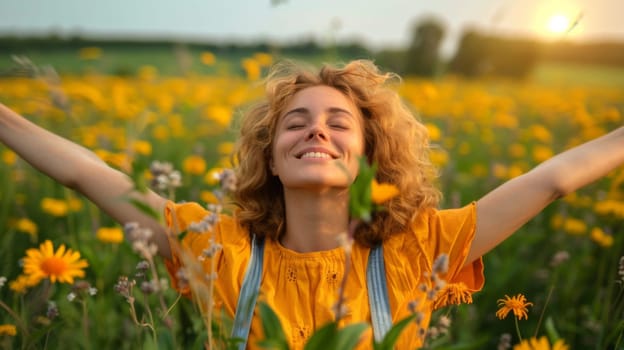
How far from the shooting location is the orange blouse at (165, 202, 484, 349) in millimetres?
1466

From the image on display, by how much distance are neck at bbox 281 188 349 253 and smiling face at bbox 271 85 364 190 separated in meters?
0.06

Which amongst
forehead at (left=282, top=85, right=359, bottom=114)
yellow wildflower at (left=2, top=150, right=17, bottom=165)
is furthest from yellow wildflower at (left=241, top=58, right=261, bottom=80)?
forehead at (left=282, top=85, right=359, bottom=114)

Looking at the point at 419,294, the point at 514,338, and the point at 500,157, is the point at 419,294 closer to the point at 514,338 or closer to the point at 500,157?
the point at 514,338

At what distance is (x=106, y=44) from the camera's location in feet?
59.1

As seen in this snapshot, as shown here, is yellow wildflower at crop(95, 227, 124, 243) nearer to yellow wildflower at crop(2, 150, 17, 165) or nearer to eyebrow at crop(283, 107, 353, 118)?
eyebrow at crop(283, 107, 353, 118)

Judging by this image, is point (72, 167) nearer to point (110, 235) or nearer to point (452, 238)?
point (110, 235)

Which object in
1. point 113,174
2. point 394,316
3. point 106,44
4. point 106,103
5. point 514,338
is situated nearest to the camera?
point 394,316

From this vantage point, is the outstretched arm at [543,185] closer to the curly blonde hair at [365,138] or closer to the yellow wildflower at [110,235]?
the curly blonde hair at [365,138]

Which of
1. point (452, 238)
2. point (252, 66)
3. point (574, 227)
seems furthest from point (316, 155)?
point (252, 66)

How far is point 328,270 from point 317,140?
0.34 meters

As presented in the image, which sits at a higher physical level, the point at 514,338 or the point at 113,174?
the point at 113,174

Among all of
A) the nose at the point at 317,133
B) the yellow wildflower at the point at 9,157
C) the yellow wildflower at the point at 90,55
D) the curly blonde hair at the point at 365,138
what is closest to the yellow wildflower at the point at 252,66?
the yellow wildflower at the point at 90,55

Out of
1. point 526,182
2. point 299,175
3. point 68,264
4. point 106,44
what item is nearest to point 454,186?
point 526,182

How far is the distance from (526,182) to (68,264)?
1.15 m
